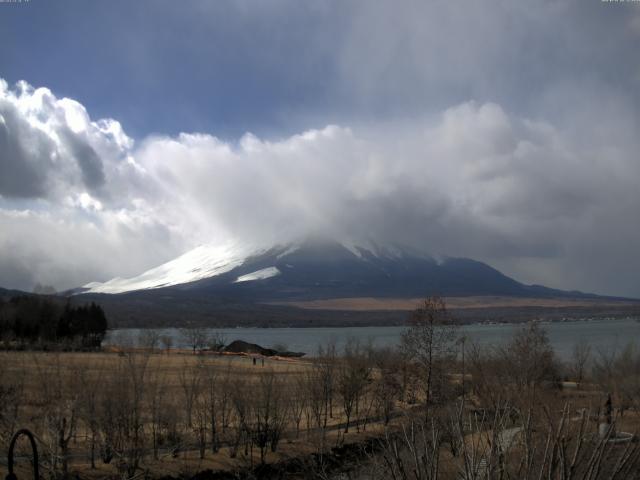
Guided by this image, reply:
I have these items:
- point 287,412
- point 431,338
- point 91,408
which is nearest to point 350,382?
point 431,338

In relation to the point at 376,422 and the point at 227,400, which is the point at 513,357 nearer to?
the point at 376,422

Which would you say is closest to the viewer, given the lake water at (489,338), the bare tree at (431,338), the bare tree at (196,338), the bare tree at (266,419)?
the bare tree at (266,419)

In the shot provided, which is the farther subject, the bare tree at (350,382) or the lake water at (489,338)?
the lake water at (489,338)

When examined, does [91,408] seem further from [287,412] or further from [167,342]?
[167,342]

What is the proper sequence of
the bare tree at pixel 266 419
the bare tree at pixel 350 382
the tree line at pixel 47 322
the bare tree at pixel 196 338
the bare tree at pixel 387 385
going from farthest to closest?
the bare tree at pixel 196 338 → the tree line at pixel 47 322 → the bare tree at pixel 387 385 → the bare tree at pixel 350 382 → the bare tree at pixel 266 419

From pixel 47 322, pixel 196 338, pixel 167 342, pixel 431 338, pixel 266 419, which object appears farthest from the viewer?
pixel 196 338

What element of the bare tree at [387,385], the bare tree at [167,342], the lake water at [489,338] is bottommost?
the lake water at [489,338]

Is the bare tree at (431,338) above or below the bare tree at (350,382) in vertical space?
above

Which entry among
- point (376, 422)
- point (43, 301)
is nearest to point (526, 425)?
point (376, 422)

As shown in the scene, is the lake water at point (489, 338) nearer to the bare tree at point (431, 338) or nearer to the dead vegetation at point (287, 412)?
the dead vegetation at point (287, 412)

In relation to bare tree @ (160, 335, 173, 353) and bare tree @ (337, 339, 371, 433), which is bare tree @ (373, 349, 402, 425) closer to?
bare tree @ (337, 339, 371, 433)

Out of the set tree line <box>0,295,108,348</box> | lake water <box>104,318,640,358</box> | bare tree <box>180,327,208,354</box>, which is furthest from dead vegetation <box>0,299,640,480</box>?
bare tree <box>180,327,208,354</box>

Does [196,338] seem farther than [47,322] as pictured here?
Yes

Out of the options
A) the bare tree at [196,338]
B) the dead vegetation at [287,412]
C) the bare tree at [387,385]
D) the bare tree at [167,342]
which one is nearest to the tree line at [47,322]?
the bare tree at [167,342]
